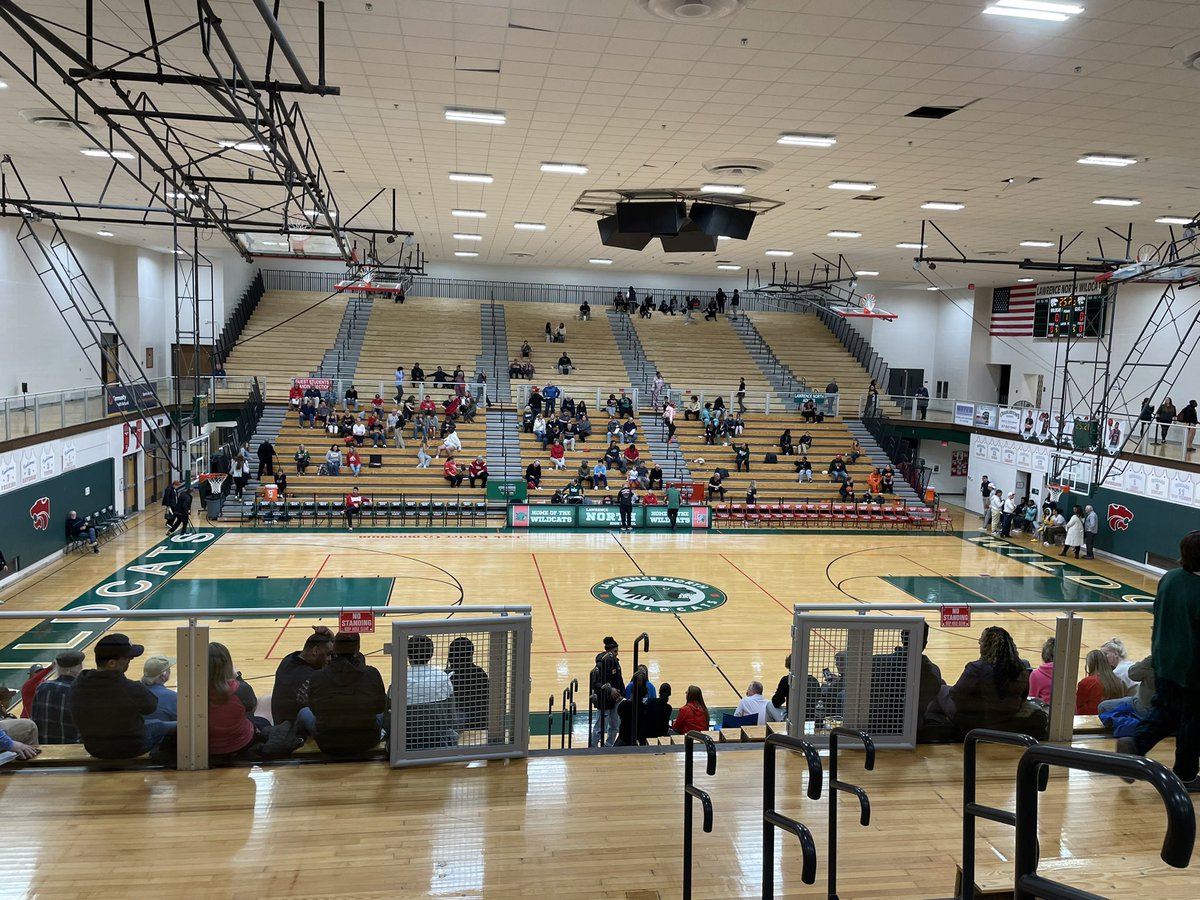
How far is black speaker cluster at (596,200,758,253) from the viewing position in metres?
15.0

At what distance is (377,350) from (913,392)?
21.2m

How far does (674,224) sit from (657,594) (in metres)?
6.85

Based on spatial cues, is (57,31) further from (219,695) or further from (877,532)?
(877,532)

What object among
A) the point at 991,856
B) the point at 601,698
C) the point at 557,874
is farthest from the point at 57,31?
the point at 991,856

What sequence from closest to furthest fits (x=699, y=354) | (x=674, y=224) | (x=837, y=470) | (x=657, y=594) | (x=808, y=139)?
1. (x=808, y=139)
2. (x=674, y=224)
3. (x=657, y=594)
4. (x=837, y=470)
5. (x=699, y=354)

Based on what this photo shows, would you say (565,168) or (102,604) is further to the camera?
(102,604)

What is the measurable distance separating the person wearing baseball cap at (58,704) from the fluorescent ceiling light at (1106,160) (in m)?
13.4

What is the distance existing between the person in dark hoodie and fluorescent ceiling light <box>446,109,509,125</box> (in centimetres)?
788

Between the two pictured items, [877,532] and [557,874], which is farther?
[877,532]

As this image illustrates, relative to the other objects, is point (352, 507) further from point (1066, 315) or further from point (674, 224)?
point (1066, 315)

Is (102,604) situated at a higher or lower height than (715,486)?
lower

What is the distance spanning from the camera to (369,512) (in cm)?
2361

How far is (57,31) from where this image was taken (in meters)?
8.76

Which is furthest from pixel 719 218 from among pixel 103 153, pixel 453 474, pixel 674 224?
pixel 453 474
